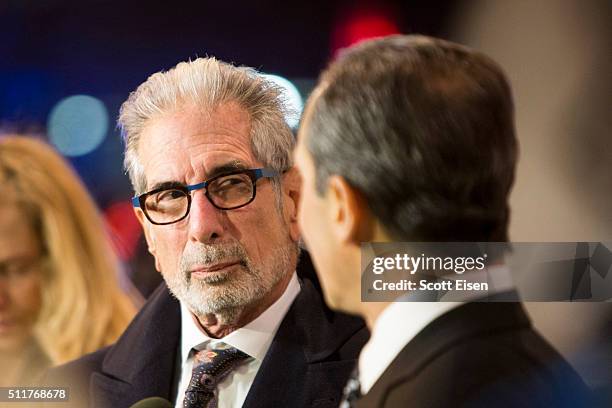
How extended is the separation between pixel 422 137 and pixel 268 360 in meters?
0.87

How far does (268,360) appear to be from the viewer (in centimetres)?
226

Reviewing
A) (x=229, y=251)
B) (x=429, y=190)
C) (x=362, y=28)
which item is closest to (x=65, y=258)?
(x=229, y=251)

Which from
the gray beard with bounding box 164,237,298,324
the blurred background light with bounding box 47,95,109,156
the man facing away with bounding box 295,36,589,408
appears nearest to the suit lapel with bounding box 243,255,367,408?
the gray beard with bounding box 164,237,298,324

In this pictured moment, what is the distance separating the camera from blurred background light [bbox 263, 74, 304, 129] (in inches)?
89.4

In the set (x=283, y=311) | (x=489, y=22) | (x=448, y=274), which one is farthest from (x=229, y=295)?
Answer: (x=489, y=22)

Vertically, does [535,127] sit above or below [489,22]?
below

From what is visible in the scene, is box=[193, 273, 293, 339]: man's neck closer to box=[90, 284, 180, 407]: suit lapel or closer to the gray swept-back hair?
box=[90, 284, 180, 407]: suit lapel

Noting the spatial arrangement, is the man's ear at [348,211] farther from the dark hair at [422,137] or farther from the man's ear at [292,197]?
the man's ear at [292,197]

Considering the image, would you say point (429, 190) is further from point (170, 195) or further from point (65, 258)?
point (65, 258)

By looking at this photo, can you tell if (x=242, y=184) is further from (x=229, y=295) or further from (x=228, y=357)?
(x=228, y=357)

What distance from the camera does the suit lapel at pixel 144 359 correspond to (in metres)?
2.32

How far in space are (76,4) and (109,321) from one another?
0.85m

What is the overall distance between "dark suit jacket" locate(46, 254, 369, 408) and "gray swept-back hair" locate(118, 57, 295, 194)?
283 mm

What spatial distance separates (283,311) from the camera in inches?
90.4
